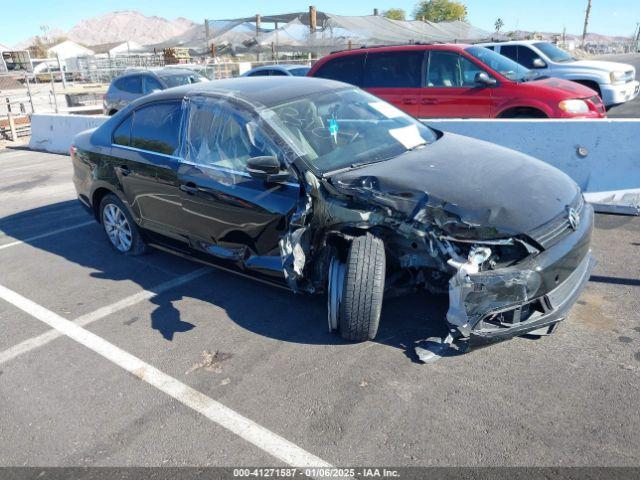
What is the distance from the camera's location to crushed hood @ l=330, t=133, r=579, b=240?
10.3ft

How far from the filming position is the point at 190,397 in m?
3.22

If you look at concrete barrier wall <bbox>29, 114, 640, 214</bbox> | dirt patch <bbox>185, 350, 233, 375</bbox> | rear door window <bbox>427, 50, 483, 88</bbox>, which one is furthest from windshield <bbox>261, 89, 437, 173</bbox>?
rear door window <bbox>427, 50, 483, 88</bbox>

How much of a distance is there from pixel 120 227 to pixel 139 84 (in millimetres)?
9242

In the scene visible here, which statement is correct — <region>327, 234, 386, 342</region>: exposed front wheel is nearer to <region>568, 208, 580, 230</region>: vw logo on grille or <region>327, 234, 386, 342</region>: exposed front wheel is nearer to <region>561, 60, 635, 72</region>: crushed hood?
<region>568, 208, 580, 230</region>: vw logo on grille

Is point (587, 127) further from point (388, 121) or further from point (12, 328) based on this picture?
point (12, 328)

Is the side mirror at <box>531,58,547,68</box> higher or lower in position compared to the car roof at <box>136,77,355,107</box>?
lower

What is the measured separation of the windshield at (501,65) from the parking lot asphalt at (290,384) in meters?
3.81

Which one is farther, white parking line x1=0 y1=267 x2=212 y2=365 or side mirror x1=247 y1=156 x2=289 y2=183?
white parking line x1=0 y1=267 x2=212 y2=365

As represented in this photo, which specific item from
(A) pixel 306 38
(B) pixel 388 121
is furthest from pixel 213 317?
(A) pixel 306 38

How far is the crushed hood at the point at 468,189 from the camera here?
10.3 feet

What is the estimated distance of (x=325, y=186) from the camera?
141 inches

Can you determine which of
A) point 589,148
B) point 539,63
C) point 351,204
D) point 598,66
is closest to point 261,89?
point 351,204

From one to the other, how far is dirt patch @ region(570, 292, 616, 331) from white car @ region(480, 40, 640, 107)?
8248mm

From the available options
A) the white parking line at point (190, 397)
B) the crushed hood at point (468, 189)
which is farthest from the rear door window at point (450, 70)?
the white parking line at point (190, 397)
